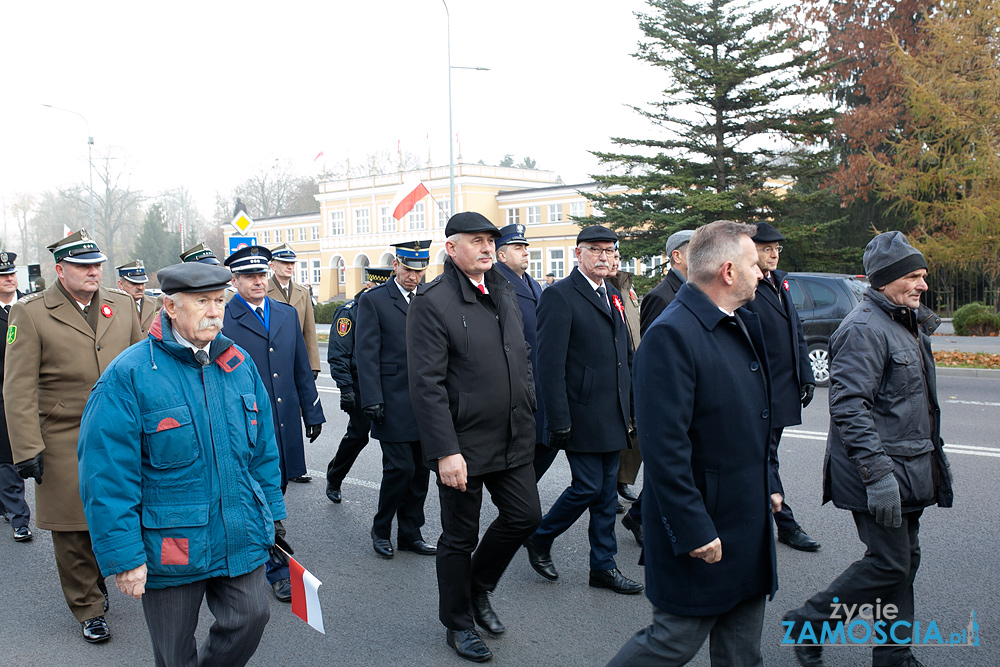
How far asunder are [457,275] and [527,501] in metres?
1.22

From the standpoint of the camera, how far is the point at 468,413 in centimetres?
408

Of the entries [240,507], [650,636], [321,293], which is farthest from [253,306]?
[321,293]

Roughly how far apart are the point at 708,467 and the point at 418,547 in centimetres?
335

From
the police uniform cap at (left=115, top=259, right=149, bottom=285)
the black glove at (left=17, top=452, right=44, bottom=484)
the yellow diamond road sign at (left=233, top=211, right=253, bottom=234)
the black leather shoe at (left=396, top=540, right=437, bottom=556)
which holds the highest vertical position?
the yellow diamond road sign at (left=233, top=211, right=253, bottom=234)

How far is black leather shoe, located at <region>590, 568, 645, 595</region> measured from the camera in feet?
15.8

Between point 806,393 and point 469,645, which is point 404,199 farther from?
point 469,645

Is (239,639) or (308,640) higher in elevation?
(239,639)

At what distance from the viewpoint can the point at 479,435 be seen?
13.5ft

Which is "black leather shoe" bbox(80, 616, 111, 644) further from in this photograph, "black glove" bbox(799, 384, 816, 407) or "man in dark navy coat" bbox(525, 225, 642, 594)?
"black glove" bbox(799, 384, 816, 407)

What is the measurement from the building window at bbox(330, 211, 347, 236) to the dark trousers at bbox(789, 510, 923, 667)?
76.8 meters

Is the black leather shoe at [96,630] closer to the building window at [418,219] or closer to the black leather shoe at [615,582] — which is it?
the black leather shoe at [615,582]

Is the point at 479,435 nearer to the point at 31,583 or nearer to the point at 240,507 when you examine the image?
the point at 240,507

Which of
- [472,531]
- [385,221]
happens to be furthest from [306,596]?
[385,221]

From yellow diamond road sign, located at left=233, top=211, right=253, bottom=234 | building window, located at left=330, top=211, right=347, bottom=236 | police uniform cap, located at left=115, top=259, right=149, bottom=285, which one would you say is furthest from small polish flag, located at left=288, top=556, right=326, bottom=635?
building window, located at left=330, top=211, right=347, bottom=236
